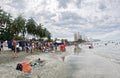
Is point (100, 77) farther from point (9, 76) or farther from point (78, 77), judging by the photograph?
point (9, 76)

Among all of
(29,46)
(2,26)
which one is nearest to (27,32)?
(2,26)

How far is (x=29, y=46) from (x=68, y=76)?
2474 cm

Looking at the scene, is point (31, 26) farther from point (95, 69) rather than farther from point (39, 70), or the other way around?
point (39, 70)

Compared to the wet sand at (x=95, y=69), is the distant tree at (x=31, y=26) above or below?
above

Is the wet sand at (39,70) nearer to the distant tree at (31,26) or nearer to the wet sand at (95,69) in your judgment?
the wet sand at (95,69)

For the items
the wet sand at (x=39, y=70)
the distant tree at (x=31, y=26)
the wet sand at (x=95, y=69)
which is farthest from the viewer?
the distant tree at (x=31, y=26)

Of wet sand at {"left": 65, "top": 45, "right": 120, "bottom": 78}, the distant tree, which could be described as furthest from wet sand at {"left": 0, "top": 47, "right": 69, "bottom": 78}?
the distant tree

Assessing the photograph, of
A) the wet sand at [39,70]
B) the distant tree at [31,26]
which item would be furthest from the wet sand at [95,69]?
the distant tree at [31,26]

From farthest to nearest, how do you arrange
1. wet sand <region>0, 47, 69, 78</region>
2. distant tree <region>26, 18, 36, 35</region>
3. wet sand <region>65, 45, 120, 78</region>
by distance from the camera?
distant tree <region>26, 18, 36, 35</region>, wet sand <region>65, 45, 120, 78</region>, wet sand <region>0, 47, 69, 78</region>

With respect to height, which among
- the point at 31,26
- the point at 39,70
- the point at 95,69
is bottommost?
the point at 95,69

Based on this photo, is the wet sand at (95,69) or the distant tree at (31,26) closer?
the wet sand at (95,69)

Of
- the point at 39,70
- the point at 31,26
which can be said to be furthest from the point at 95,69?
the point at 31,26

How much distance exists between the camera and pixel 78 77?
15.1 m

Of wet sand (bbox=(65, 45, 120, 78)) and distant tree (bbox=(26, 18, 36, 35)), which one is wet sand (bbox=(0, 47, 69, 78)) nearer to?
wet sand (bbox=(65, 45, 120, 78))
